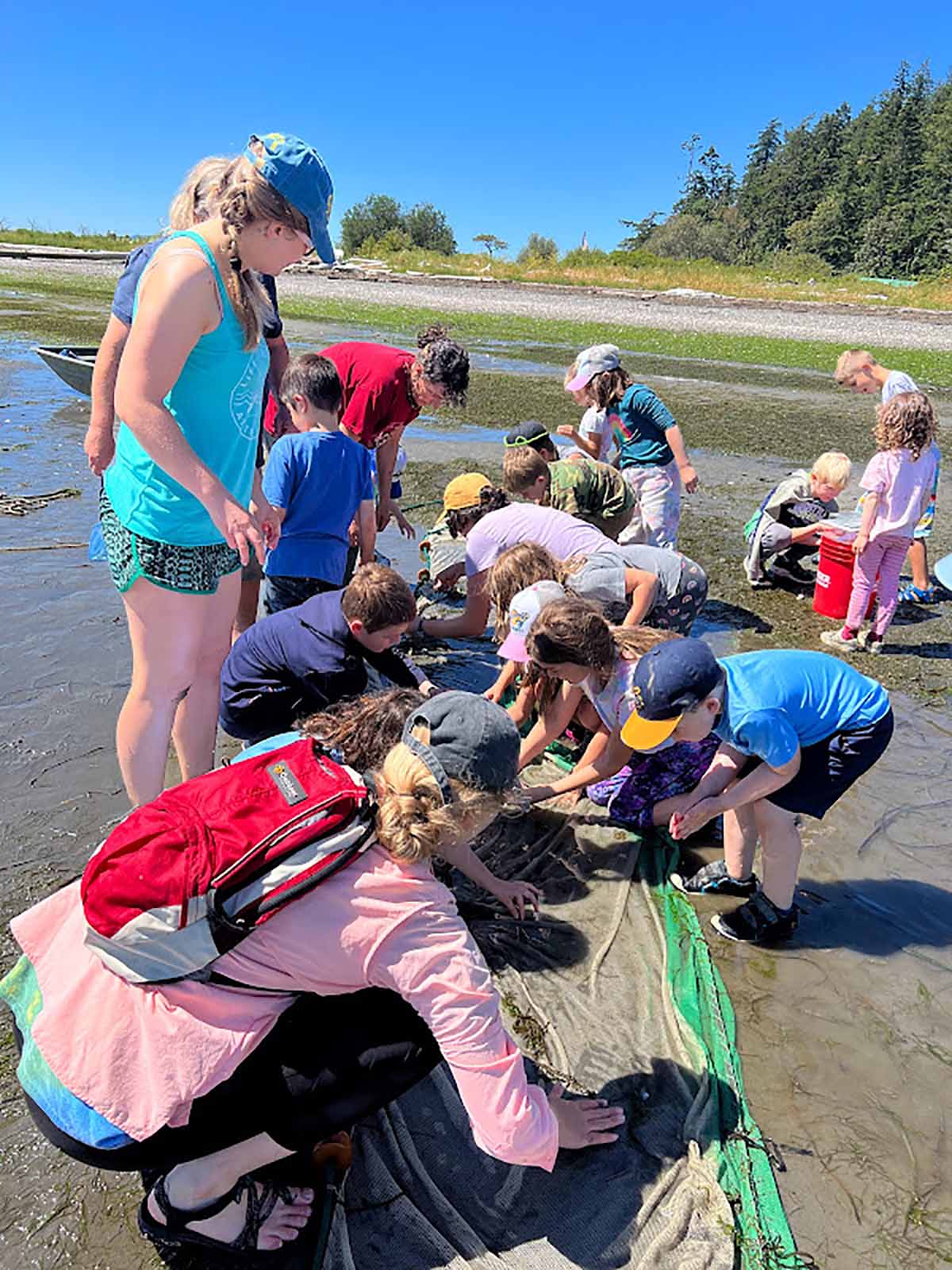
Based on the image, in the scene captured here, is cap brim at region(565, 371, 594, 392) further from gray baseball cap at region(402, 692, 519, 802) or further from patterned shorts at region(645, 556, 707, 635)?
gray baseball cap at region(402, 692, 519, 802)

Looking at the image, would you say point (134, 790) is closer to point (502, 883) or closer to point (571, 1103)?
point (502, 883)

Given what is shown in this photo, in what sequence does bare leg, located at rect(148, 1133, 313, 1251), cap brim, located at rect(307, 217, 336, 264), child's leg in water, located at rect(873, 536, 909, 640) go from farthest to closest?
1. child's leg in water, located at rect(873, 536, 909, 640)
2. cap brim, located at rect(307, 217, 336, 264)
3. bare leg, located at rect(148, 1133, 313, 1251)

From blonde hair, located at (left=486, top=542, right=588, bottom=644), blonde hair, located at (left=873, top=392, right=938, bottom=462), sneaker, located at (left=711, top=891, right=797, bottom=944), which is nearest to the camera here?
sneaker, located at (left=711, top=891, right=797, bottom=944)

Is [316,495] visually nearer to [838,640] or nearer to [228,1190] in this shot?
[228,1190]

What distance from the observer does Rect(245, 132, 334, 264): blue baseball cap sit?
86.7 inches

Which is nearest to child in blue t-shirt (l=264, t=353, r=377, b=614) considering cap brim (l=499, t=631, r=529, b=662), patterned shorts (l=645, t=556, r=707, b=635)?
cap brim (l=499, t=631, r=529, b=662)

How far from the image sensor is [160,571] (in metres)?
2.47

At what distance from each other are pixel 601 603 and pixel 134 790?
1.97 m

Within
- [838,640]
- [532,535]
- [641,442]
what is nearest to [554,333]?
[641,442]

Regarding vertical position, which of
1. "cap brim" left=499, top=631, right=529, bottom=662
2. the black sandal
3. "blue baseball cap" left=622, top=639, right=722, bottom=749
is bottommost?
the black sandal

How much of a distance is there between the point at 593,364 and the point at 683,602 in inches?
69.9

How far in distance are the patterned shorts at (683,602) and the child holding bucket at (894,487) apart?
1233mm

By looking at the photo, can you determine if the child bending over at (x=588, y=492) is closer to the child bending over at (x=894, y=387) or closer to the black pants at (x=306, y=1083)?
the child bending over at (x=894, y=387)

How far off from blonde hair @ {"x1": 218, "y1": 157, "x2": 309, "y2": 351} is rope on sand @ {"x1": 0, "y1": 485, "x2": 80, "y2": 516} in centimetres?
516
